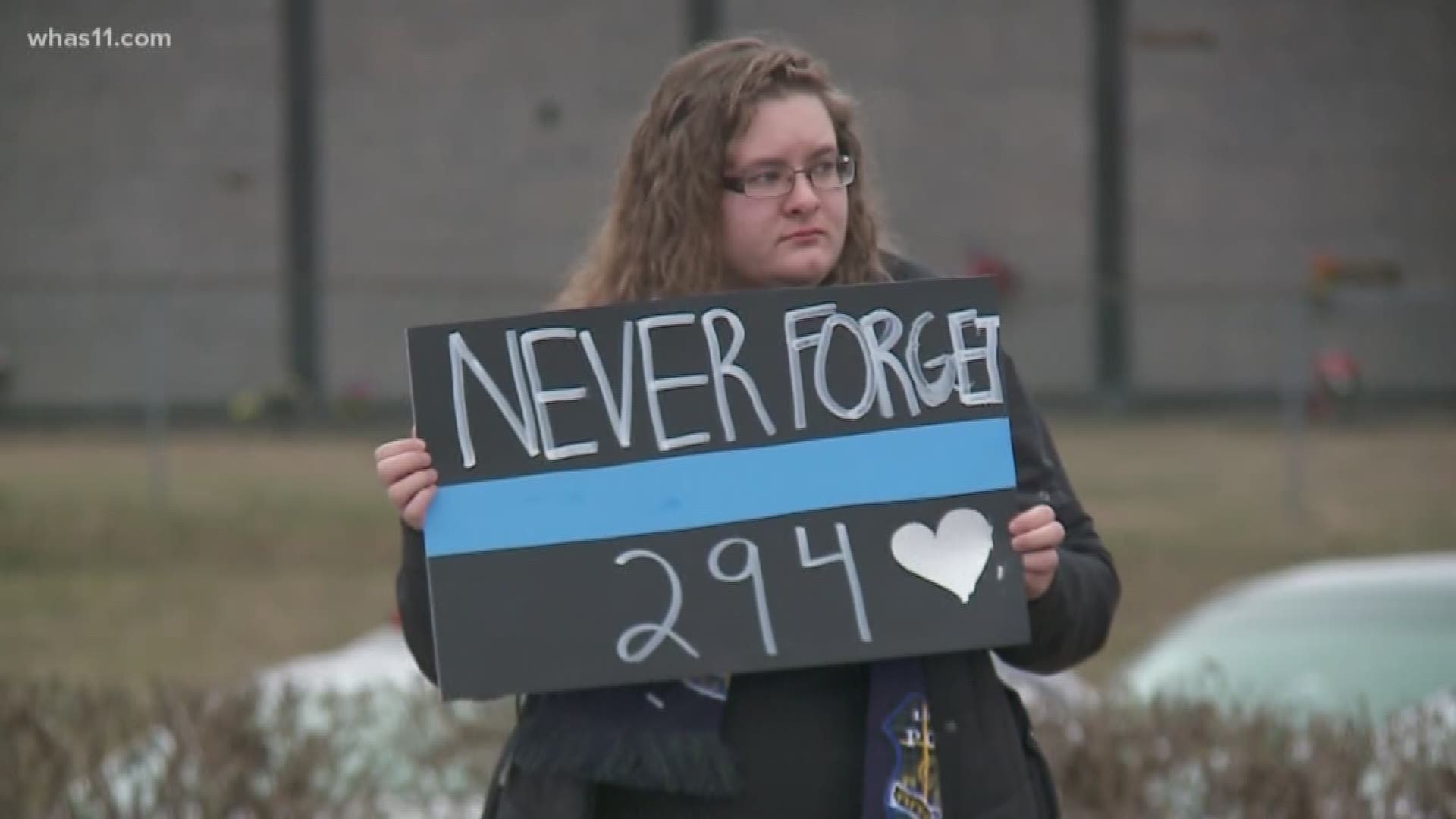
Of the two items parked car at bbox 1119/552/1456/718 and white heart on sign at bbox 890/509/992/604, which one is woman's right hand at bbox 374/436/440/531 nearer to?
white heart on sign at bbox 890/509/992/604

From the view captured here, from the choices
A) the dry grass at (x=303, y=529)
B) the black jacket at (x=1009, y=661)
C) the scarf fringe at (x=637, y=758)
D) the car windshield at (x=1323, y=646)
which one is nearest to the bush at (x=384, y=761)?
the car windshield at (x=1323, y=646)

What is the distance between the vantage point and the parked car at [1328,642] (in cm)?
654

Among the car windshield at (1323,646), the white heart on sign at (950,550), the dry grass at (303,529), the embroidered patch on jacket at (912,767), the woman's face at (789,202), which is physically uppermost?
the woman's face at (789,202)

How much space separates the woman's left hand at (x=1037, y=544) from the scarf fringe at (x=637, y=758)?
404 mm

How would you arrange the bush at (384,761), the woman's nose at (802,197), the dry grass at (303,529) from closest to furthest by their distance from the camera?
the woman's nose at (802,197)
the bush at (384,761)
the dry grass at (303,529)

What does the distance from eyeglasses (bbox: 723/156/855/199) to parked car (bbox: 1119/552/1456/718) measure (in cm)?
347

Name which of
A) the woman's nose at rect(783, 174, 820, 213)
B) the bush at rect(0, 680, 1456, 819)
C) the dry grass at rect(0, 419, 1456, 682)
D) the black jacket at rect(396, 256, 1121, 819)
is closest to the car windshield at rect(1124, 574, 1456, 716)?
the bush at rect(0, 680, 1456, 819)

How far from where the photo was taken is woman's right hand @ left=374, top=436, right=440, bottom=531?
2895mm

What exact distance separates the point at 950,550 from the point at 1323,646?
13.6 feet

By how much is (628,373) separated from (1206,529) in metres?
13.9

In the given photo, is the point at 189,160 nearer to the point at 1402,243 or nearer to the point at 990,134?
the point at 990,134

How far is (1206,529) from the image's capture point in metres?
16.5

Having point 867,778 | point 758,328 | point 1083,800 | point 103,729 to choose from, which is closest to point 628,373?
point 758,328

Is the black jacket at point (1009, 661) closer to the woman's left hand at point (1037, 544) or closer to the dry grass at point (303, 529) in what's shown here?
the woman's left hand at point (1037, 544)
